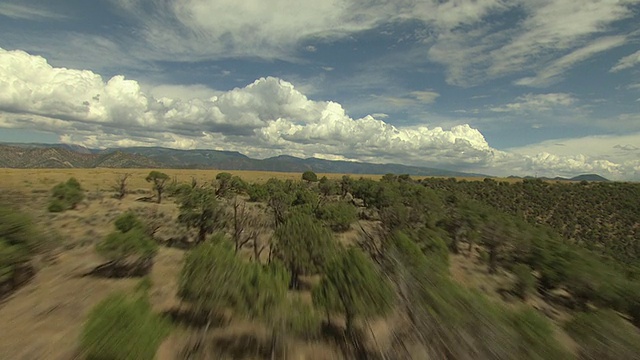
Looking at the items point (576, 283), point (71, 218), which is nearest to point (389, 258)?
point (576, 283)

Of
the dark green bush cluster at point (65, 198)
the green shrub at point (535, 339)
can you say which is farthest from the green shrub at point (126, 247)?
the dark green bush cluster at point (65, 198)

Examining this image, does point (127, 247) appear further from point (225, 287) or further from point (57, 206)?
point (57, 206)

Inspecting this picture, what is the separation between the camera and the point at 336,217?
5903 centimetres

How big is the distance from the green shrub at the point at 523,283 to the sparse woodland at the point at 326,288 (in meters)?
0.16

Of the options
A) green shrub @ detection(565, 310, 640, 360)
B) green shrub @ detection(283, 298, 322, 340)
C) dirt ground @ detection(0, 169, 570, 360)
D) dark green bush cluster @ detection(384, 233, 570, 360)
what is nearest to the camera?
dark green bush cluster @ detection(384, 233, 570, 360)

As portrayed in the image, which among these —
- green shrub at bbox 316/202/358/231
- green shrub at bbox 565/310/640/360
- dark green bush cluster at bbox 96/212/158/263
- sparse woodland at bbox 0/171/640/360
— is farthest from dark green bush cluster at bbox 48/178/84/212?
green shrub at bbox 565/310/640/360

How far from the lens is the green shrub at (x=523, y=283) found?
37.6m

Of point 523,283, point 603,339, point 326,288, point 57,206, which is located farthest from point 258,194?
point 603,339

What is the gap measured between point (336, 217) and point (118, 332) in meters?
46.8

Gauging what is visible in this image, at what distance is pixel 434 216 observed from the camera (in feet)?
201

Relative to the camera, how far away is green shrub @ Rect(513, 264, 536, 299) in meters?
37.6

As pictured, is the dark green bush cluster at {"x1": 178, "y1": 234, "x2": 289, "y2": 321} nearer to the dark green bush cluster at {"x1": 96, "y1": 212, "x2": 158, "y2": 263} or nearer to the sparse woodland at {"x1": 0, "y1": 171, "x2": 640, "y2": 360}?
the sparse woodland at {"x1": 0, "y1": 171, "x2": 640, "y2": 360}

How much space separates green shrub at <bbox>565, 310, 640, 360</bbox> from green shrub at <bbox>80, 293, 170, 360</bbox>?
21.3 meters

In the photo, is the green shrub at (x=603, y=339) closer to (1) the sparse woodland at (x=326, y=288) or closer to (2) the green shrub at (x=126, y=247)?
(1) the sparse woodland at (x=326, y=288)
